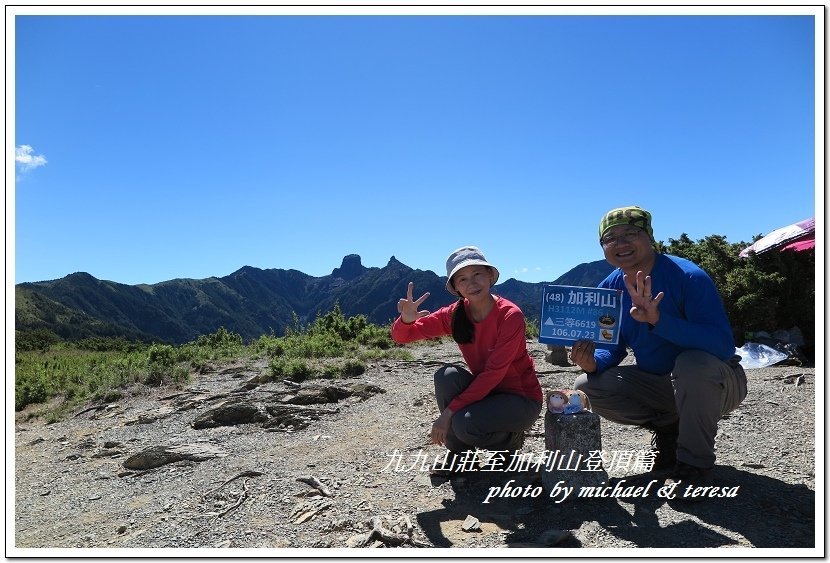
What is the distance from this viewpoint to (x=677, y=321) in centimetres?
335

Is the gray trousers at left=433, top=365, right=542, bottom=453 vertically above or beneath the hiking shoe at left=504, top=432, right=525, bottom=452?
above

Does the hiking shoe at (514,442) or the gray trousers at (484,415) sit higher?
the gray trousers at (484,415)

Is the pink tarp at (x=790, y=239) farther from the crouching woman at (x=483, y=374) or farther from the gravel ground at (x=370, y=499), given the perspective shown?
the crouching woman at (x=483, y=374)

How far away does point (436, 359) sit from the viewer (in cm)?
1130

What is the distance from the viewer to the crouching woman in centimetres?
379

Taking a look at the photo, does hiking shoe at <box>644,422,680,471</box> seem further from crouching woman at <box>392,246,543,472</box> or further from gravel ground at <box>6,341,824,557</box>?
crouching woman at <box>392,246,543,472</box>

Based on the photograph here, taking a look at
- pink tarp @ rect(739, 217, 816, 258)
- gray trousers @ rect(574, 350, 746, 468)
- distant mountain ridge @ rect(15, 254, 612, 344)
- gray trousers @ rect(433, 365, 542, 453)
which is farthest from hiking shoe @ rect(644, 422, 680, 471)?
distant mountain ridge @ rect(15, 254, 612, 344)

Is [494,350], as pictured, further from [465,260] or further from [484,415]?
[465,260]

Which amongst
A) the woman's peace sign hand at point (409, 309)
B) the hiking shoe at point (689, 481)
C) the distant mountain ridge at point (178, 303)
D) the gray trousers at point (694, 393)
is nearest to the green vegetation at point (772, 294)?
the gray trousers at point (694, 393)

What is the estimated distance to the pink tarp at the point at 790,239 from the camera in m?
9.92

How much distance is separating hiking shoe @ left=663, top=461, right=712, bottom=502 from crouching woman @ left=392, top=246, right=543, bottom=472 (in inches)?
37.5

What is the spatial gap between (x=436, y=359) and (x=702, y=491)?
8053 millimetres

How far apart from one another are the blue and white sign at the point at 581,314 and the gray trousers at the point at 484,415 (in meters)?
0.59

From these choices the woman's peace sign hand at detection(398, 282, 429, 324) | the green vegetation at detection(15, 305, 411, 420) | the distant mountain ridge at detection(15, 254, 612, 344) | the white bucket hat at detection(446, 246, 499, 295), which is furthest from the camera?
the distant mountain ridge at detection(15, 254, 612, 344)
